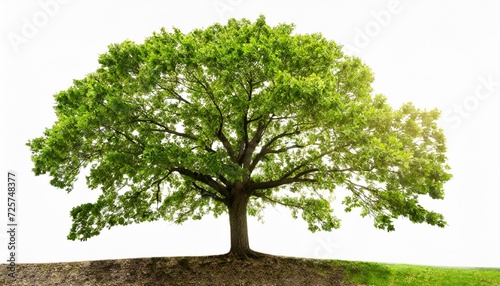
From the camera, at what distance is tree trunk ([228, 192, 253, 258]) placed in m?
17.1

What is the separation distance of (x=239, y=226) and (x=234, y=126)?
4.73m

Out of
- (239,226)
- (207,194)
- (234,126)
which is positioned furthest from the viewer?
(207,194)

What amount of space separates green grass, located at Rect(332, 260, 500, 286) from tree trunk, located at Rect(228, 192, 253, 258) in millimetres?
4441

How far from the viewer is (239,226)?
56.3 ft

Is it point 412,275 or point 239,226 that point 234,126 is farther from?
point 412,275

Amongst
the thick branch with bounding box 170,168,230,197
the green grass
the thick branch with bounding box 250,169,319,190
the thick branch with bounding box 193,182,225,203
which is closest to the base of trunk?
the thick branch with bounding box 193,182,225,203

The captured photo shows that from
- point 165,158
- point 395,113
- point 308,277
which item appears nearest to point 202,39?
point 165,158

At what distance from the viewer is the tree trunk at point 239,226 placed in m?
17.1

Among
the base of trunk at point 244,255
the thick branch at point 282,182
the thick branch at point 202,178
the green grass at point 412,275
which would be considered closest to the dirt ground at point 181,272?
the base of trunk at point 244,255

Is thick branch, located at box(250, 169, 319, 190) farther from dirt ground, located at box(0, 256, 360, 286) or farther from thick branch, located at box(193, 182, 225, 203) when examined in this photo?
dirt ground, located at box(0, 256, 360, 286)

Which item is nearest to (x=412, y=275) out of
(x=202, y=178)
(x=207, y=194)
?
(x=207, y=194)

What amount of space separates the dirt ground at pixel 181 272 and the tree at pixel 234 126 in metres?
1.26

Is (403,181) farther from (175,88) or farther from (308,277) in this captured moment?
(175,88)

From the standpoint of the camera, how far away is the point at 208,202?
1958 centimetres
